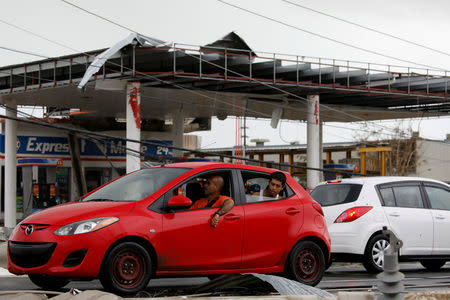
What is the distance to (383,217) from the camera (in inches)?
473

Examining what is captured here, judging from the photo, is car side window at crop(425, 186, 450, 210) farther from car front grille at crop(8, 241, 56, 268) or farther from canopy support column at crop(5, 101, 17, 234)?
canopy support column at crop(5, 101, 17, 234)

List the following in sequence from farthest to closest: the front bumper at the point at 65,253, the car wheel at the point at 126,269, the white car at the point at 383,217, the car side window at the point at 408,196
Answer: the car side window at the point at 408,196
the white car at the point at 383,217
the car wheel at the point at 126,269
the front bumper at the point at 65,253

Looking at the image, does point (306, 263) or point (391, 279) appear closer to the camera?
point (391, 279)

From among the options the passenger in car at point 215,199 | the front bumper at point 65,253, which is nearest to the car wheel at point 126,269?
the front bumper at point 65,253

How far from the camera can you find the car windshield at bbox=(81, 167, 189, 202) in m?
8.46

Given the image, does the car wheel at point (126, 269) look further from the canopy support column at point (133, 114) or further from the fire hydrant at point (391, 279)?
the canopy support column at point (133, 114)

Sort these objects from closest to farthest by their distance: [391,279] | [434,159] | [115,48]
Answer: [391,279]
[115,48]
[434,159]

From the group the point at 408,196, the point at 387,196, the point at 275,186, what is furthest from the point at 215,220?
the point at 408,196

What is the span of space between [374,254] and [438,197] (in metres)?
1.93

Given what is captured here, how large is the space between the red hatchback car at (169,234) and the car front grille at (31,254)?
0.04ft

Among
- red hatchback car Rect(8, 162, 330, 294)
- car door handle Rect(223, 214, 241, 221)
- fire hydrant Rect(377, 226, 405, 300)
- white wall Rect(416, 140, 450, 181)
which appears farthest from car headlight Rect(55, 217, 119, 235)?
white wall Rect(416, 140, 450, 181)

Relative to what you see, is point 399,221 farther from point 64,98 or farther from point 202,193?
point 64,98

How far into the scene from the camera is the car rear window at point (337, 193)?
40.0ft

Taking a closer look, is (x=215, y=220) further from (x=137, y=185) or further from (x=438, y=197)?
(x=438, y=197)
